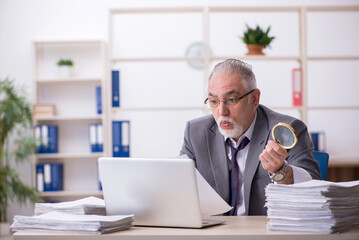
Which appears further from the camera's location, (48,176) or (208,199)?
(48,176)

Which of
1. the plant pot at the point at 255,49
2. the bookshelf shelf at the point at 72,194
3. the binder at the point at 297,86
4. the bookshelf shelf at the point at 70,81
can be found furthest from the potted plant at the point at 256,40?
the bookshelf shelf at the point at 72,194

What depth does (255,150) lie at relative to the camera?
2410 mm

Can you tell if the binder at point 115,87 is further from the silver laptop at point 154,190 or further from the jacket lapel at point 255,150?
the silver laptop at point 154,190

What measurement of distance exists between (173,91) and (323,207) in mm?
4694

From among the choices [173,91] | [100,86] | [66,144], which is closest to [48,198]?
[66,144]

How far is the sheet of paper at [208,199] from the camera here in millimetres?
1837

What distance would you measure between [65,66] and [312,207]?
4.77 m

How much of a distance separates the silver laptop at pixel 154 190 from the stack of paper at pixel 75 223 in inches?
2.8

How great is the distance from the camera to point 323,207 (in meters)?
1.57

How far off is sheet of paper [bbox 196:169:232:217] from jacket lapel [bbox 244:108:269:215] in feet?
1.54

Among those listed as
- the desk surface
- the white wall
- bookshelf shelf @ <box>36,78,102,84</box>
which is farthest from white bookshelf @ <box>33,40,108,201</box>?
the desk surface

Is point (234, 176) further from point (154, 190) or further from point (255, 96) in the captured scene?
point (154, 190)

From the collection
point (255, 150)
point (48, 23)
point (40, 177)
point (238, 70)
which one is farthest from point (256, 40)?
point (255, 150)

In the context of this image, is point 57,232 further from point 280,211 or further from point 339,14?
point 339,14
